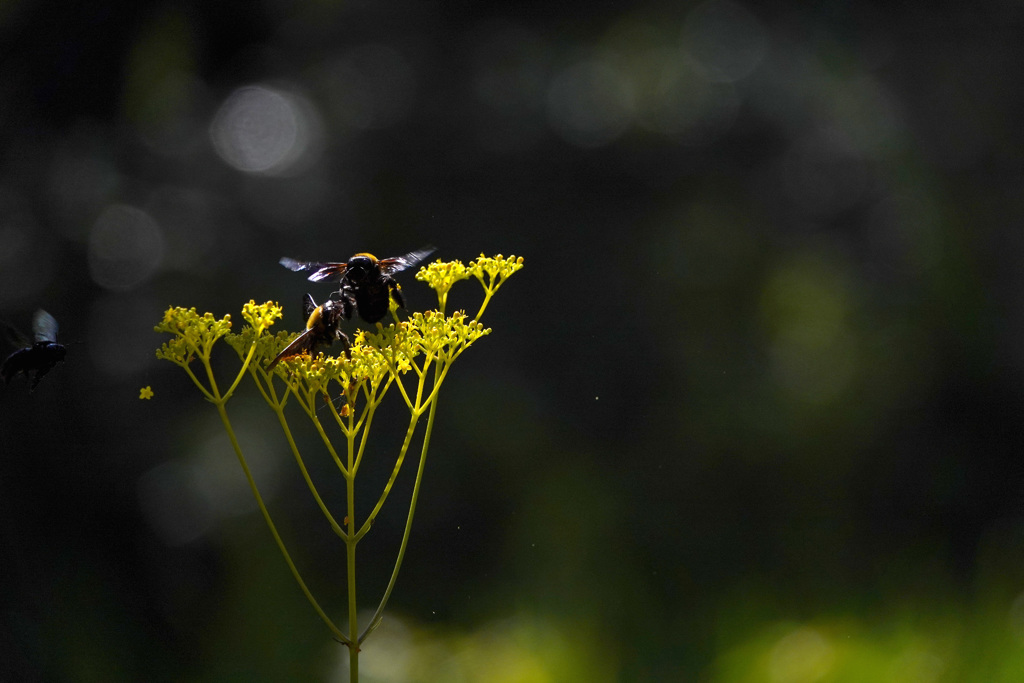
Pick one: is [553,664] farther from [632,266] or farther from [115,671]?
[632,266]

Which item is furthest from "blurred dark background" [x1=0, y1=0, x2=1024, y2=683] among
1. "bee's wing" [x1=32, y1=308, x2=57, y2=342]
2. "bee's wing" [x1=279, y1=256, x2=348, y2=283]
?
"bee's wing" [x1=279, y1=256, x2=348, y2=283]

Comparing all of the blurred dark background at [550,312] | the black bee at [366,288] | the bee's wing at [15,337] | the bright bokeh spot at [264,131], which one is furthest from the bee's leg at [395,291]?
the bright bokeh spot at [264,131]

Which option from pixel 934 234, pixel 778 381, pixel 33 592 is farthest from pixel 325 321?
pixel 934 234

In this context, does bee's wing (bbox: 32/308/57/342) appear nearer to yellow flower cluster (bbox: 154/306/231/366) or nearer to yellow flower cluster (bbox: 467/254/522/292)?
yellow flower cluster (bbox: 154/306/231/366)

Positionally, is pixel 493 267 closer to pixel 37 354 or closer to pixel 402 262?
pixel 402 262

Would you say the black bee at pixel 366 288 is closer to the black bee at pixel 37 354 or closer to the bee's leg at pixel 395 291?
the bee's leg at pixel 395 291
